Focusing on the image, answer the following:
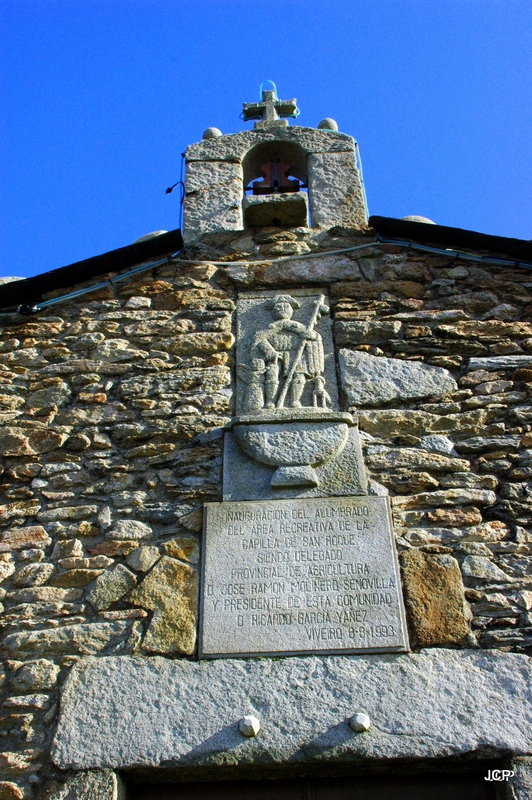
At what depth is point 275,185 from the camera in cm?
522

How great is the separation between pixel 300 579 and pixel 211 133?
3334 mm

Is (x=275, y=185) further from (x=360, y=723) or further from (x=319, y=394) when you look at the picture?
(x=360, y=723)

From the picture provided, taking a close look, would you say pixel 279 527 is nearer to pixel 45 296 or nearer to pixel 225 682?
pixel 225 682

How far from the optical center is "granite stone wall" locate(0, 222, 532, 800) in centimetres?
327

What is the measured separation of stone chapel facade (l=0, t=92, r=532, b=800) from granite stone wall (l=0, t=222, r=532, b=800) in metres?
0.01

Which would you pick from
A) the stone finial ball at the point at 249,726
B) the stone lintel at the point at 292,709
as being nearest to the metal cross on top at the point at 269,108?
the stone lintel at the point at 292,709

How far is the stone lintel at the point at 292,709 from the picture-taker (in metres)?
2.90

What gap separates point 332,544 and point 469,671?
0.76 meters

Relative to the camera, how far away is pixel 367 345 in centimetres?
426

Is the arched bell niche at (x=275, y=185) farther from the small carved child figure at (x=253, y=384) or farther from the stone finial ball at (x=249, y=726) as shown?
the stone finial ball at (x=249, y=726)

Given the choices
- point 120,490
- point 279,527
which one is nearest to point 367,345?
point 279,527

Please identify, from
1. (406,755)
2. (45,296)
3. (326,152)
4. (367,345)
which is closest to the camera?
(406,755)

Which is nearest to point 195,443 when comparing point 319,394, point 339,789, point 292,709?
point 319,394

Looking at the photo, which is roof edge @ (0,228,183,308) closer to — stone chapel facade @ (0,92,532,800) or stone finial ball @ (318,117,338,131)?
stone chapel facade @ (0,92,532,800)
